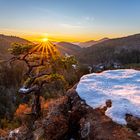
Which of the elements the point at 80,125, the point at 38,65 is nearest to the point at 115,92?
the point at 80,125

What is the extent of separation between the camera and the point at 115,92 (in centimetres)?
2038

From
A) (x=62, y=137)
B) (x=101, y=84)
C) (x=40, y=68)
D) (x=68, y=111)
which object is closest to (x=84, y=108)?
(x=68, y=111)

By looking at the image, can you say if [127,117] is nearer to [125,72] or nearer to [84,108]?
[84,108]

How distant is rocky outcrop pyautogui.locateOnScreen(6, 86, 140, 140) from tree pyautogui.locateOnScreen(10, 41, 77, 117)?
4875 millimetres

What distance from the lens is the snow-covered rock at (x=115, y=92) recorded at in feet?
54.6

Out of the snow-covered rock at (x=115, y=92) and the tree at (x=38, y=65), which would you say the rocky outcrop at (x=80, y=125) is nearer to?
the snow-covered rock at (x=115, y=92)

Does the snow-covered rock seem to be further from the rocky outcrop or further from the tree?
the tree

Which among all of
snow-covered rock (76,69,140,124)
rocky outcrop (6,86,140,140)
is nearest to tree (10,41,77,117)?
snow-covered rock (76,69,140,124)

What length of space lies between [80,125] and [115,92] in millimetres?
4678

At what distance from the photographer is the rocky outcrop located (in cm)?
1465

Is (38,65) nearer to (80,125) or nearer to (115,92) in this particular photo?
(115,92)

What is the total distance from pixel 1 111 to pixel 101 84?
74.4m

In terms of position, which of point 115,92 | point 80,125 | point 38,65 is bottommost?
point 80,125

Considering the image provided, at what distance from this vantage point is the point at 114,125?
15328mm
